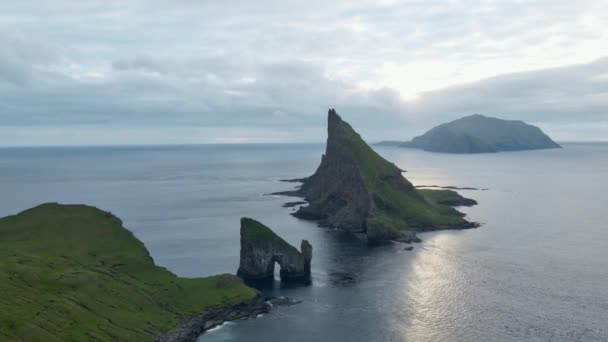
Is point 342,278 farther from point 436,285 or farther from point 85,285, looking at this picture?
point 85,285

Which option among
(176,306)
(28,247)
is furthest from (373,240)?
(28,247)

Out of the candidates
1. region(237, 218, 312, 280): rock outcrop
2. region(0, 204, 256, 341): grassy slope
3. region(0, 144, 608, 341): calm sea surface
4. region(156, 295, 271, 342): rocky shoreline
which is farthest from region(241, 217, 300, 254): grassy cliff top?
region(156, 295, 271, 342): rocky shoreline

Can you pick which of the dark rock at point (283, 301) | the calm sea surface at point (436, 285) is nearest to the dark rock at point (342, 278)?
the calm sea surface at point (436, 285)

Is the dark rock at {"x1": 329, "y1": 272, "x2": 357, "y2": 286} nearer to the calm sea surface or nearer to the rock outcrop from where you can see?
the calm sea surface

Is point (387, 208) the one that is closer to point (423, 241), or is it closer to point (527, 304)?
point (423, 241)

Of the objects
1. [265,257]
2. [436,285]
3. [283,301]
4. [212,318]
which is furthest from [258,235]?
[436,285]
